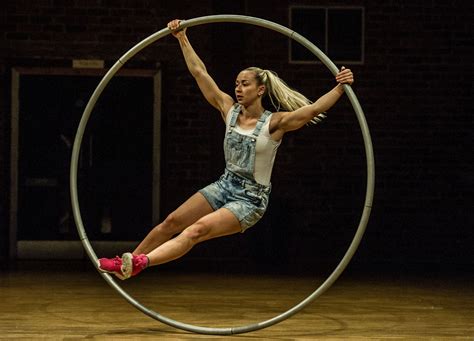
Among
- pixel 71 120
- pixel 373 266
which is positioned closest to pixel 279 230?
pixel 373 266

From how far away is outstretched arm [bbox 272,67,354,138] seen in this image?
5.89 m

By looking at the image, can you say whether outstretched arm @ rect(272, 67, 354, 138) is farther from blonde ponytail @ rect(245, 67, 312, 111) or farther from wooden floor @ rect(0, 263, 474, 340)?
wooden floor @ rect(0, 263, 474, 340)

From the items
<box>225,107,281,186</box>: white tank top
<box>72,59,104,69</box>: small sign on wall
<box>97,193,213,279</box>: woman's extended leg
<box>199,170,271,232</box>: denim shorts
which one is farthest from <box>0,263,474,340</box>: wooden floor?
<box>72,59,104,69</box>: small sign on wall

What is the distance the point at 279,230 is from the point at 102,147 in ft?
6.72

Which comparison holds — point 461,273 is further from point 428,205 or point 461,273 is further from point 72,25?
point 72,25

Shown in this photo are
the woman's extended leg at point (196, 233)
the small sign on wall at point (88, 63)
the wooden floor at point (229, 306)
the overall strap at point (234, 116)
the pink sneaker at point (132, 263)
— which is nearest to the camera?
the pink sneaker at point (132, 263)

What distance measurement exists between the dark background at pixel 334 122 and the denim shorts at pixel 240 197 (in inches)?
179

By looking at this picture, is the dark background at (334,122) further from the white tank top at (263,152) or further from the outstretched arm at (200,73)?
the white tank top at (263,152)

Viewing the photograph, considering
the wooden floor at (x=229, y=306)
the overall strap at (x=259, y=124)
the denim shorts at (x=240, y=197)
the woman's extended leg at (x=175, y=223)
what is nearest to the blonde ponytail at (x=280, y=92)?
the overall strap at (x=259, y=124)

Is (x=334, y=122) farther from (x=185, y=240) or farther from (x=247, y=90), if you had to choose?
(x=185, y=240)

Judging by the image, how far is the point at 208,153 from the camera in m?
10.9

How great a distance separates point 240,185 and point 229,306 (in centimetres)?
176

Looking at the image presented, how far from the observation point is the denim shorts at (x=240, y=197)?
237 inches

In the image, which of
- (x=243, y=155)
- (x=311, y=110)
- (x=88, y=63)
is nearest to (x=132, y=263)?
(x=243, y=155)
